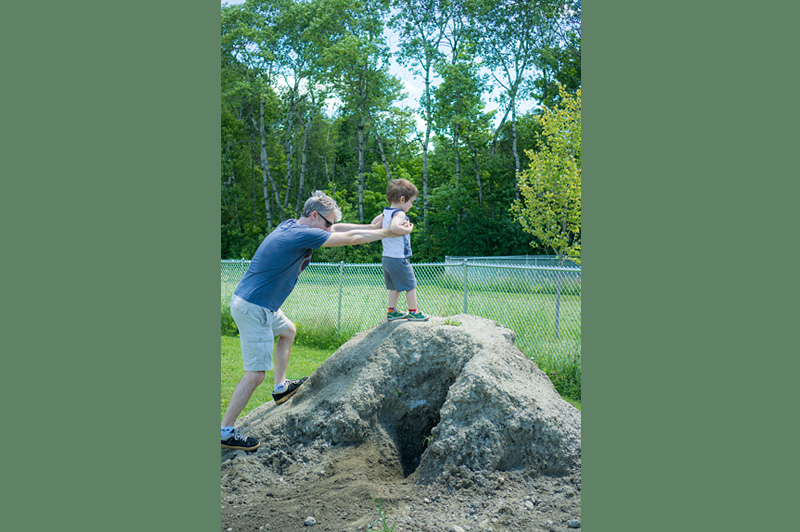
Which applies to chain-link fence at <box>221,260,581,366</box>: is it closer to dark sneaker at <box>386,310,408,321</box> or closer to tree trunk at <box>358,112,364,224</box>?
dark sneaker at <box>386,310,408,321</box>

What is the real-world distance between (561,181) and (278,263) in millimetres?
9597

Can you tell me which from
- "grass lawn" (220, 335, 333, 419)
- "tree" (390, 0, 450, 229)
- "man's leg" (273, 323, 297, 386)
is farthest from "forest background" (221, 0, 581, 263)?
"man's leg" (273, 323, 297, 386)

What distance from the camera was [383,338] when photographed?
480 centimetres

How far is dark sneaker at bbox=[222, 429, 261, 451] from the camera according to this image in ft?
14.0

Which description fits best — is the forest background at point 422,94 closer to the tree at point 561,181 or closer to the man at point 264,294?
the tree at point 561,181

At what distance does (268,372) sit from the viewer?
7836 mm

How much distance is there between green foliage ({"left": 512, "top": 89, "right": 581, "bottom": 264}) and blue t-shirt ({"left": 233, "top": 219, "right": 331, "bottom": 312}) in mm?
8690

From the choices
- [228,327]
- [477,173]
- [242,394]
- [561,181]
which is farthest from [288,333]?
[477,173]

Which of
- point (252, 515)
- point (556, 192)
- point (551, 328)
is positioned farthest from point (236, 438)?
point (556, 192)

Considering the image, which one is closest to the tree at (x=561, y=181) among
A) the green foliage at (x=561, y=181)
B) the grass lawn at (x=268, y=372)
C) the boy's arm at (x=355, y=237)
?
the green foliage at (x=561, y=181)

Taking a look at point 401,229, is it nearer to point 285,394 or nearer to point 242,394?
point 242,394

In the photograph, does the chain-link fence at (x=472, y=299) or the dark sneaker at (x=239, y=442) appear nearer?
the dark sneaker at (x=239, y=442)

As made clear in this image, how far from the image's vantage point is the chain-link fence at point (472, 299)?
24.9 ft

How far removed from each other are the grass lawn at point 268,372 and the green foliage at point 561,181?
237 inches
